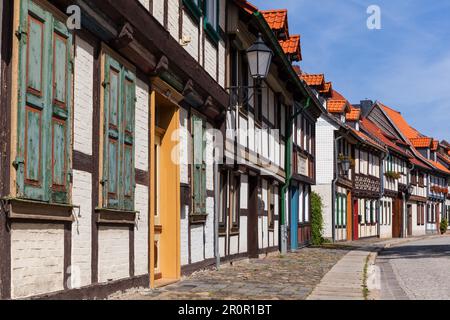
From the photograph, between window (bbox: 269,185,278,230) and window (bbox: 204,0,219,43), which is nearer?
window (bbox: 204,0,219,43)

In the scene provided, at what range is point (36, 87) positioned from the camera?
627 cm

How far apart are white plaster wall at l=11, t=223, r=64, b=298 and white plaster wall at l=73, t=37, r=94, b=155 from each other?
1038mm

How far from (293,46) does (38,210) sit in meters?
18.1

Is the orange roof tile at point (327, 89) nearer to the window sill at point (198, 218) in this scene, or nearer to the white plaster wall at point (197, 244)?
the window sill at point (198, 218)

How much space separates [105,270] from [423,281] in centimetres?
717

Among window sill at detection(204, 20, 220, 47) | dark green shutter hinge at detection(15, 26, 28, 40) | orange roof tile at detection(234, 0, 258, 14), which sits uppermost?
orange roof tile at detection(234, 0, 258, 14)

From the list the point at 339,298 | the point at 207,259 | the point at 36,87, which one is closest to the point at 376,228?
the point at 207,259

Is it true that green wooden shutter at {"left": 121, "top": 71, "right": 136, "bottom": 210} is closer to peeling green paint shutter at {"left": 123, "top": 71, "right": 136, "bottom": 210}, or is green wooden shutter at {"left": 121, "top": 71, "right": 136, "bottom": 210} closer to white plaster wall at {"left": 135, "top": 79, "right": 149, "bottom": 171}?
peeling green paint shutter at {"left": 123, "top": 71, "right": 136, "bottom": 210}

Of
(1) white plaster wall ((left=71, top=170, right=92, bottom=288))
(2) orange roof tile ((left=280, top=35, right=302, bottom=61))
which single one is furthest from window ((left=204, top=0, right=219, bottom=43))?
(2) orange roof tile ((left=280, top=35, right=302, bottom=61))

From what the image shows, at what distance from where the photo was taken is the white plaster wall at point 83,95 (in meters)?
7.36

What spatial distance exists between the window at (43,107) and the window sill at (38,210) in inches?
2.2

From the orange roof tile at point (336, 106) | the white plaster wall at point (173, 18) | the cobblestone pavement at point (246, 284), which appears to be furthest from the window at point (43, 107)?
the orange roof tile at point (336, 106)

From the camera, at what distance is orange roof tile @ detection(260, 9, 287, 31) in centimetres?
2116

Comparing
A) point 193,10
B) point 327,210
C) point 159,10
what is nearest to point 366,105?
point 327,210
